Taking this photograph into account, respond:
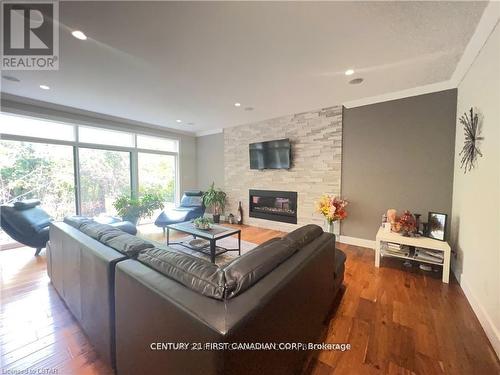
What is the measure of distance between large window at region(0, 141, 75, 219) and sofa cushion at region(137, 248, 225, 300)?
4.09m

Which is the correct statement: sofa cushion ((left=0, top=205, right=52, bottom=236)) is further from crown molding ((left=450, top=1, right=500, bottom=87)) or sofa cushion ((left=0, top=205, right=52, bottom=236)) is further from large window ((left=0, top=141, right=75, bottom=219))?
crown molding ((left=450, top=1, right=500, bottom=87))

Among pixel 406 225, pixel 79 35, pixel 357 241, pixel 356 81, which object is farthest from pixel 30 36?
pixel 357 241

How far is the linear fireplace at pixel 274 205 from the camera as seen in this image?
4.54m

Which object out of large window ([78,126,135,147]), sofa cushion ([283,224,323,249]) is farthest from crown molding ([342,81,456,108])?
large window ([78,126,135,147])

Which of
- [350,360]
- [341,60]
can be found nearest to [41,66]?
[341,60]

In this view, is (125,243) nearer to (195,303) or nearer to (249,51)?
(195,303)

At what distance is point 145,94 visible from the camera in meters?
3.32

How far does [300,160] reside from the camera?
4359mm

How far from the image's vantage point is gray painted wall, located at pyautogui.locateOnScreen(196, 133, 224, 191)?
5.87m

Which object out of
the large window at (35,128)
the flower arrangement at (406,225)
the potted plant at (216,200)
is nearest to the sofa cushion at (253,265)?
the flower arrangement at (406,225)

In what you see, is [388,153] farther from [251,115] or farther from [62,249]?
[62,249]

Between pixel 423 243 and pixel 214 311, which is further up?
pixel 214 311

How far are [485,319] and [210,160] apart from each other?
18.6 ft

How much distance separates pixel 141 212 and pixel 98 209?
122 cm
